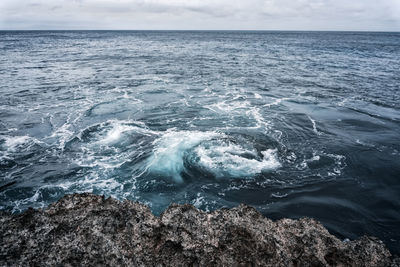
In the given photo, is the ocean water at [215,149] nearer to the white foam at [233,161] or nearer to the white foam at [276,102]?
the white foam at [233,161]

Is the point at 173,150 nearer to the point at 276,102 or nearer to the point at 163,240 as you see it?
the point at 163,240

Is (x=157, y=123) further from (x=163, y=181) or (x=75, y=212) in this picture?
(x=75, y=212)

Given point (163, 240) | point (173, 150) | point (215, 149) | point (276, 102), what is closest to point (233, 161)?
point (215, 149)

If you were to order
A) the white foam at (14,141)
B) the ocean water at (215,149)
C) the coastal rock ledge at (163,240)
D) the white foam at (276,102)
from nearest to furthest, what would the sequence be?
the coastal rock ledge at (163,240)
the ocean water at (215,149)
the white foam at (14,141)
the white foam at (276,102)

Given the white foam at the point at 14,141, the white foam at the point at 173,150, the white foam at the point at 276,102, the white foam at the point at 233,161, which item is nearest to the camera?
the white foam at the point at 233,161

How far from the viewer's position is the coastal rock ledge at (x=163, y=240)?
4.14 meters

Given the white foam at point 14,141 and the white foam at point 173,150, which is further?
the white foam at point 14,141

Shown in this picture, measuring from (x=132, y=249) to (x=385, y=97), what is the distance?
2675cm

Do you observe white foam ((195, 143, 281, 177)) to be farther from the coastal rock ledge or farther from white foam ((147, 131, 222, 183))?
the coastal rock ledge

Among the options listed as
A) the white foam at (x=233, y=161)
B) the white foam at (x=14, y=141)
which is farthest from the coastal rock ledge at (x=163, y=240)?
the white foam at (x=14, y=141)

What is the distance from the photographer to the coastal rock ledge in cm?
414

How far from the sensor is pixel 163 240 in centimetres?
459

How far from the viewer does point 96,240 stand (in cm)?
434

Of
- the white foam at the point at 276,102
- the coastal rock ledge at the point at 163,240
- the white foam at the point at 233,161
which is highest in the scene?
the coastal rock ledge at the point at 163,240
